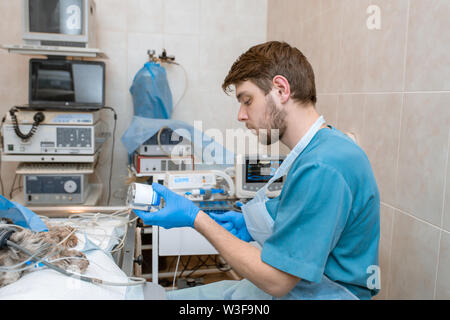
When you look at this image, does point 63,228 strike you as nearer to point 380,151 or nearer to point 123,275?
point 123,275

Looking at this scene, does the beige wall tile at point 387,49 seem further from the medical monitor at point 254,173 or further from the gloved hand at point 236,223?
the gloved hand at point 236,223

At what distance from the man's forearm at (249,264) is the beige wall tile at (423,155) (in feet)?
2.64

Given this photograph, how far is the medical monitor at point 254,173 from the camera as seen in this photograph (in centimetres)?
196

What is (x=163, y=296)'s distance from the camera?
39.8 inches

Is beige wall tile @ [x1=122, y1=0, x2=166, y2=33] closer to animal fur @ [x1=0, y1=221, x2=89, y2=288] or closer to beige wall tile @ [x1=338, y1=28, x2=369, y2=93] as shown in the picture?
beige wall tile @ [x1=338, y1=28, x2=369, y2=93]

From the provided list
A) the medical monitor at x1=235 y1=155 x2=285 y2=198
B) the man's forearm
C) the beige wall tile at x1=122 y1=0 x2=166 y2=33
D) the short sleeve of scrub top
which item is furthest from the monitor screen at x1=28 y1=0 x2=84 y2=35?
the short sleeve of scrub top

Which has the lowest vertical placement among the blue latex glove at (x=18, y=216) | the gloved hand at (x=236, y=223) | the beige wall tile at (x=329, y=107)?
the gloved hand at (x=236, y=223)

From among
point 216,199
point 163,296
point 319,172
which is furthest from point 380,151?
point 163,296

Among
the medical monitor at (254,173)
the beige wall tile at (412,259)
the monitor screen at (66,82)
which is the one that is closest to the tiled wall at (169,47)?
the monitor screen at (66,82)

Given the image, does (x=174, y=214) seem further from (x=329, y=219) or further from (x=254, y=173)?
(x=254, y=173)

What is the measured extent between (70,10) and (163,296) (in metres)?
2.04

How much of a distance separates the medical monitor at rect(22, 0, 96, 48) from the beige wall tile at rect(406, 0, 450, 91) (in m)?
1.87

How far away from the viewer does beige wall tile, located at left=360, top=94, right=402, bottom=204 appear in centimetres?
164

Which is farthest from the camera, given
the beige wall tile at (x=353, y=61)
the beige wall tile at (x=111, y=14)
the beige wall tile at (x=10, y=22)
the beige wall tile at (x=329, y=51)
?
the beige wall tile at (x=111, y=14)
